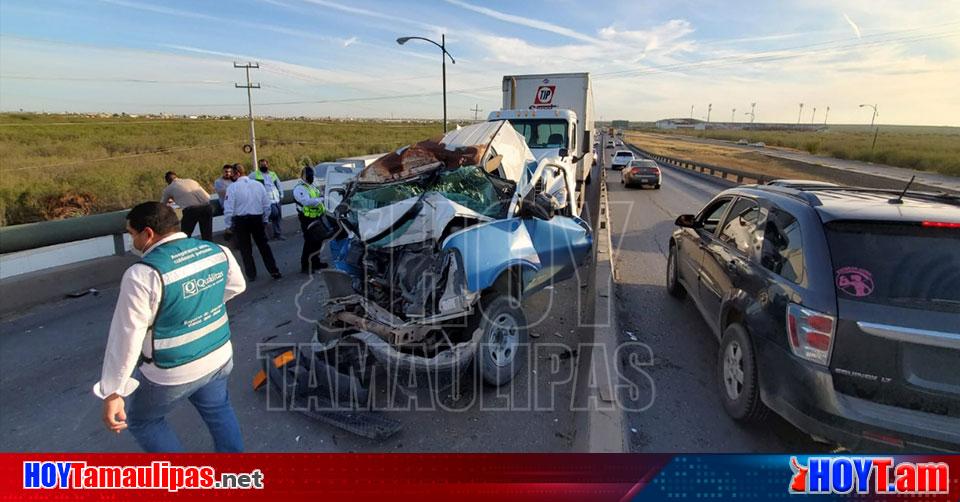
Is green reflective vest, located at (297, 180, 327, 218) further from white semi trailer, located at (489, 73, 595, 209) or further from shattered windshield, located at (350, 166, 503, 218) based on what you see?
white semi trailer, located at (489, 73, 595, 209)

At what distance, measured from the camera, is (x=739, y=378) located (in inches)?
134

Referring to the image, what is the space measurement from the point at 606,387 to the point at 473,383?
117cm

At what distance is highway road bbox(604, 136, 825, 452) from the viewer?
3.28m

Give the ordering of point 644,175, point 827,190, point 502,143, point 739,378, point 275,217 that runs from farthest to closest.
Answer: point 644,175 < point 275,217 < point 502,143 < point 827,190 < point 739,378

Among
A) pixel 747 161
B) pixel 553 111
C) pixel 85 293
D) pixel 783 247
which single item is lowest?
pixel 85 293

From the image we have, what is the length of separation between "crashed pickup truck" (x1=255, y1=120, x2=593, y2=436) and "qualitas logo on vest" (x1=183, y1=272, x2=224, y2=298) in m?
1.25

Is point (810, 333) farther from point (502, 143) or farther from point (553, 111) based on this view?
point (553, 111)

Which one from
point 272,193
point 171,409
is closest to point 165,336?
point 171,409

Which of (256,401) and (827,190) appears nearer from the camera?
(827,190)

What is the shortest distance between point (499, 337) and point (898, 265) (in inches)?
107

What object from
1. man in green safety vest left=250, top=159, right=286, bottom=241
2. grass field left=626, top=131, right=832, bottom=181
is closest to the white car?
grass field left=626, top=131, right=832, bottom=181

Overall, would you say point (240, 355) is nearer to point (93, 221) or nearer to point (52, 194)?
point (93, 221)

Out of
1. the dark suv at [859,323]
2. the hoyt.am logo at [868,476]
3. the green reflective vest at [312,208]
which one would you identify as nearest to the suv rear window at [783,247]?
the dark suv at [859,323]

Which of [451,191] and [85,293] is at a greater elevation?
[451,191]
